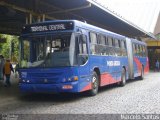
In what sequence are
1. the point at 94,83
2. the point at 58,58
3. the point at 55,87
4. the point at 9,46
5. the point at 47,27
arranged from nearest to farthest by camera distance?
1. the point at 55,87
2. the point at 58,58
3. the point at 47,27
4. the point at 94,83
5. the point at 9,46

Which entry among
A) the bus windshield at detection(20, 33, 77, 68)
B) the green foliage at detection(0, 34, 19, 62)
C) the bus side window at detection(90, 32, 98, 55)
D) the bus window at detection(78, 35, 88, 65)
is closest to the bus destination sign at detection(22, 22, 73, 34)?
the bus windshield at detection(20, 33, 77, 68)

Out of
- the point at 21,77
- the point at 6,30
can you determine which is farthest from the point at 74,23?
the point at 6,30

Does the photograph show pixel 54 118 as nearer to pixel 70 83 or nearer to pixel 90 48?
pixel 70 83

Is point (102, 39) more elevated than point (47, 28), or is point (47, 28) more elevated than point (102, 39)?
point (47, 28)

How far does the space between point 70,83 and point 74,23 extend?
2151 millimetres

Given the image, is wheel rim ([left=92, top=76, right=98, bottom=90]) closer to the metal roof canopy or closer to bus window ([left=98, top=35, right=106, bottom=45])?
bus window ([left=98, top=35, right=106, bottom=45])

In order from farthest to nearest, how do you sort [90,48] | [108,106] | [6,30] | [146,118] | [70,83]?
[6,30]
[90,48]
[70,83]
[108,106]
[146,118]

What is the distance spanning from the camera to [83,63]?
13914mm

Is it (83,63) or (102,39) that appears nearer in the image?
(83,63)

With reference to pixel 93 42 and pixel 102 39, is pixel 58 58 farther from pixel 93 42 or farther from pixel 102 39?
pixel 102 39

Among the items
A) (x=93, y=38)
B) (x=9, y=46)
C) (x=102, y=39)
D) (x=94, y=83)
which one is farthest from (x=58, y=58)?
(x=9, y=46)

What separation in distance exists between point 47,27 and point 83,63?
1848mm

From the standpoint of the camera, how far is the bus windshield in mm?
13094

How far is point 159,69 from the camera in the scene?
151ft
